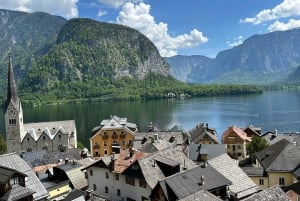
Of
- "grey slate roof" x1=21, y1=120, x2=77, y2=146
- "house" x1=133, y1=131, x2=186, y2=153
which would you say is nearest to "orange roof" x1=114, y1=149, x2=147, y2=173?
"house" x1=133, y1=131, x2=186, y2=153

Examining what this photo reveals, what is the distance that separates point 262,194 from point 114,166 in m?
21.7

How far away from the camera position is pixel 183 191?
112 feet

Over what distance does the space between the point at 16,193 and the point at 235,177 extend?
22773 millimetres

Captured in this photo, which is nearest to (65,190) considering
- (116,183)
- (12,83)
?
(116,183)

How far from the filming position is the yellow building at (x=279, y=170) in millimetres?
45656

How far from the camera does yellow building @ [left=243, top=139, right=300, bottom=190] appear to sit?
4566 centimetres

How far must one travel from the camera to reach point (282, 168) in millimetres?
46250

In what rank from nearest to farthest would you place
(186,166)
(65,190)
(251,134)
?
(186,166) < (65,190) < (251,134)

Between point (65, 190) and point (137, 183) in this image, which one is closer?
point (137, 183)

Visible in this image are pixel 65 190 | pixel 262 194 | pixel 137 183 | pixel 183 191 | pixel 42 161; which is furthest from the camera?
pixel 42 161

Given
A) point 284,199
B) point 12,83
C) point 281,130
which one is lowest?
point 281,130

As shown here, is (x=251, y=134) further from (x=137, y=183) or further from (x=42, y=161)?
(x=137, y=183)

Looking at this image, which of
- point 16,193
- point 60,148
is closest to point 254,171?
point 16,193

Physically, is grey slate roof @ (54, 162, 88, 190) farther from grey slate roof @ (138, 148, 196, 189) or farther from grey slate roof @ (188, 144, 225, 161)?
grey slate roof @ (188, 144, 225, 161)
